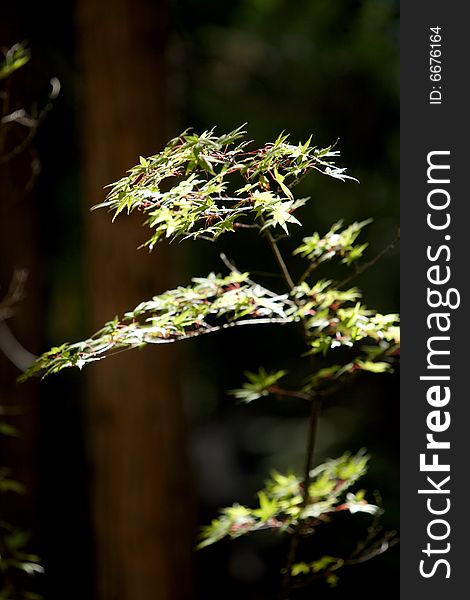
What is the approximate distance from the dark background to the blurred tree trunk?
0.02 metres

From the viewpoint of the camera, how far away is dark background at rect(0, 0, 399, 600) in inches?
128

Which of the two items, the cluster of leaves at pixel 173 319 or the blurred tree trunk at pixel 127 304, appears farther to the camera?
the blurred tree trunk at pixel 127 304

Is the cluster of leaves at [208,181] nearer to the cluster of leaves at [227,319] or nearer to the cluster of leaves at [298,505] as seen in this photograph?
the cluster of leaves at [227,319]

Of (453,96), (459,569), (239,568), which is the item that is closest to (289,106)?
(239,568)

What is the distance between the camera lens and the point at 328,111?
470 centimetres

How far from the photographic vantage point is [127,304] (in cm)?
305

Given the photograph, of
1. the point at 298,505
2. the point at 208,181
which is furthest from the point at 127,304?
the point at 208,181

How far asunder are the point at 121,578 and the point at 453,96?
2.37 m

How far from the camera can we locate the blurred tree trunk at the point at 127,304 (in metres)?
3.08

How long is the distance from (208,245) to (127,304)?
78.8 inches

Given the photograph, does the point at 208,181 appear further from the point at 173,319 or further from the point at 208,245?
the point at 208,245

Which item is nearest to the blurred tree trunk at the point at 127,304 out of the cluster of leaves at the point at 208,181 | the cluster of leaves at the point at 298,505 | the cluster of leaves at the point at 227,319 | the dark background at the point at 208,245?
the dark background at the point at 208,245

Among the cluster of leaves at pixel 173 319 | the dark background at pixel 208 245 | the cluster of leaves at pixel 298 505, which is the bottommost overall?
the cluster of leaves at pixel 298 505

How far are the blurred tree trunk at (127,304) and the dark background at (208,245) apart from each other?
0.05 ft
